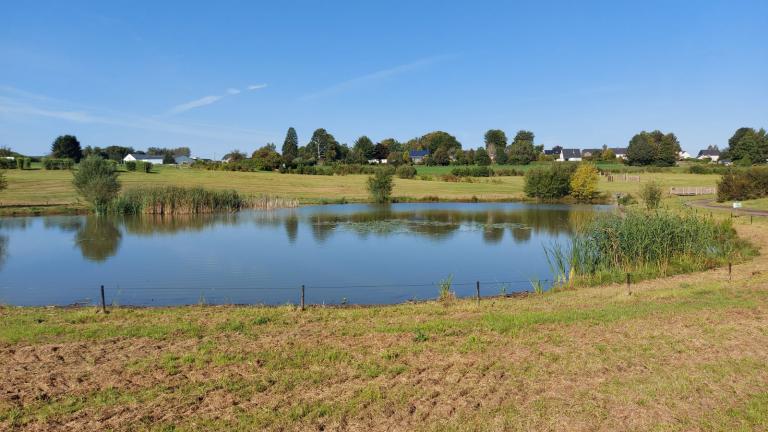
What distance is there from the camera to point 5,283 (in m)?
20.0

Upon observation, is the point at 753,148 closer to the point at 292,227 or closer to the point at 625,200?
the point at 625,200

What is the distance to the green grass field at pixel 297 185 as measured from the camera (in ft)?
195

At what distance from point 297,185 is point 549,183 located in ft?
112

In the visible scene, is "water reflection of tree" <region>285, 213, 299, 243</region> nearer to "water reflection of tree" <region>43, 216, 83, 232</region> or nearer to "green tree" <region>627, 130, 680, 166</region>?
"water reflection of tree" <region>43, 216, 83, 232</region>

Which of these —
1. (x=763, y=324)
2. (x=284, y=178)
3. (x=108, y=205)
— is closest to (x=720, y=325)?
(x=763, y=324)

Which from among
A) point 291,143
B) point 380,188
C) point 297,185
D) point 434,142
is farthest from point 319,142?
point 380,188

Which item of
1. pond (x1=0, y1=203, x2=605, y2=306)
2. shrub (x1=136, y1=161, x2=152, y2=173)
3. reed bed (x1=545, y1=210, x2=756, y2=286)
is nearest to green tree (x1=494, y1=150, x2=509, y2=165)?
shrub (x1=136, y1=161, x2=152, y2=173)

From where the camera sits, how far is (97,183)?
47.9m

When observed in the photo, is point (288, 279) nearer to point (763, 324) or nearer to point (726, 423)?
point (763, 324)

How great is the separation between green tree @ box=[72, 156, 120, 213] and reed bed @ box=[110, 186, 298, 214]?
2.92 ft

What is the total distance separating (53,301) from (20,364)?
917 centimetres

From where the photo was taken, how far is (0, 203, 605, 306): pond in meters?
18.2

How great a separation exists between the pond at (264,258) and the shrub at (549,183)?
23988 mm

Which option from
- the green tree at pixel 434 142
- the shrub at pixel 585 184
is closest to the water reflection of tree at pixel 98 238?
the shrub at pixel 585 184
